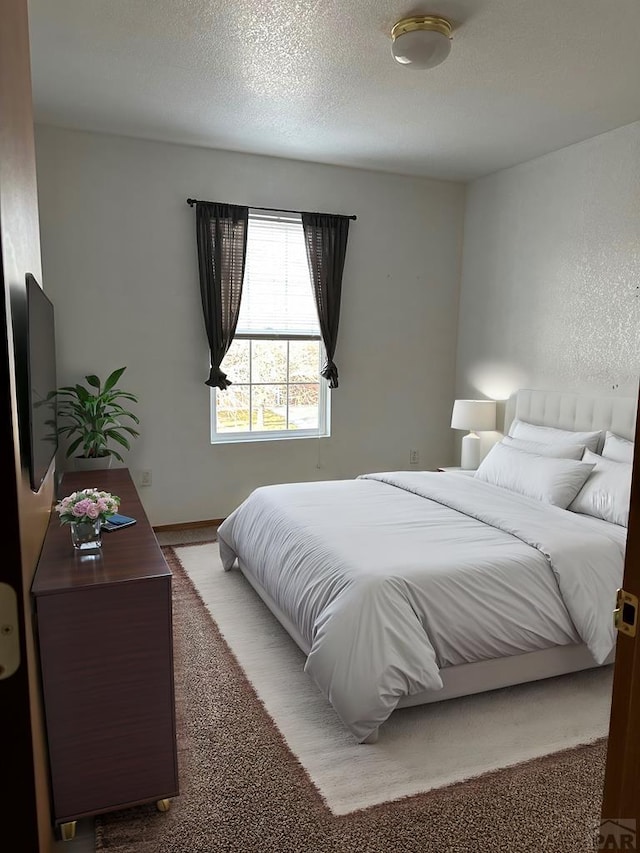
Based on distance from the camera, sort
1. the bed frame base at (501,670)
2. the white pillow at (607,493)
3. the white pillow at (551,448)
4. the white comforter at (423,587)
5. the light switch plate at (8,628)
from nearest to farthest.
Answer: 1. the light switch plate at (8,628)
2. the white comforter at (423,587)
3. the bed frame base at (501,670)
4. the white pillow at (607,493)
5. the white pillow at (551,448)

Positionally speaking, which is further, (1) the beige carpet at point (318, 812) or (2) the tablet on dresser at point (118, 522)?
(2) the tablet on dresser at point (118, 522)

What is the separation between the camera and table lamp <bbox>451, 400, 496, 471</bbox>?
4.91 m

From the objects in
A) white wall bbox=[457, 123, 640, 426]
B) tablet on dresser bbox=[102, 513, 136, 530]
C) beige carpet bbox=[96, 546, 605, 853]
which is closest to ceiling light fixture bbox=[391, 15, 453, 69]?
white wall bbox=[457, 123, 640, 426]

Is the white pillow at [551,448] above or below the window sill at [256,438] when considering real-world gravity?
above

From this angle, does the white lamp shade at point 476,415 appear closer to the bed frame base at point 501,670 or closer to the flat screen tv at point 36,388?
the bed frame base at point 501,670

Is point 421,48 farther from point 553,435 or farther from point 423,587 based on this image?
point 553,435

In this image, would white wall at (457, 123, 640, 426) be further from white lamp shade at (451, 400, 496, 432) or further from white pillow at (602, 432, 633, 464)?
white pillow at (602, 432, 633, 464)

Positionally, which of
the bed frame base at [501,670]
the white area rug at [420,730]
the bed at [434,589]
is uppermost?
the bed at [434,589]

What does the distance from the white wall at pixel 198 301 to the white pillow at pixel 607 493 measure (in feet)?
7.27

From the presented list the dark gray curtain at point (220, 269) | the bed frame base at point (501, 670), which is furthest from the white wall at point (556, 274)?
the dark gray curtain at point (220, 269)

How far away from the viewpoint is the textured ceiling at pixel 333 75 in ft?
8.78

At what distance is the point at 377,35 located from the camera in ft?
9.32

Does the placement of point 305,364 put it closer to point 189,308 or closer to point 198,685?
point 189,308

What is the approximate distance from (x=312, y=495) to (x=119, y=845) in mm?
2063
